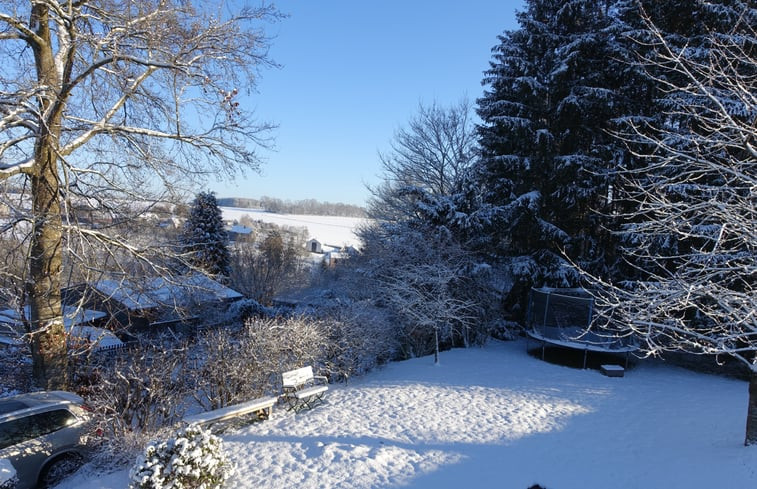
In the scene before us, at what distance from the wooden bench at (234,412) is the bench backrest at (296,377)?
26.0 inches

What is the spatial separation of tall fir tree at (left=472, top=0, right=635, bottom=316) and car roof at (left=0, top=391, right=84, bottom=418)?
1402 cm

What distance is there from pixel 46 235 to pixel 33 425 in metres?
3.39

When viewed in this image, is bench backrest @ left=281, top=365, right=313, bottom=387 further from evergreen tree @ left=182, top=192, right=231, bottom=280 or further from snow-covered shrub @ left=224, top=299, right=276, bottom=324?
evergreen tree @ left=182, top=192, right=231, bottom=280

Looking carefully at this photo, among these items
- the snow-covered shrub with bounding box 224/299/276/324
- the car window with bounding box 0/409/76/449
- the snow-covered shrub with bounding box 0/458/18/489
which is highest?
the snow-covered shrub with bounding box 0/458/18/489

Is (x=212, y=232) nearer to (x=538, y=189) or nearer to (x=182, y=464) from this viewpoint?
(x=538, y=189)

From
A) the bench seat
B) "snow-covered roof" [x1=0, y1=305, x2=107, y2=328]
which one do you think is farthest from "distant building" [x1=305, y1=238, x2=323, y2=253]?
the bench seat

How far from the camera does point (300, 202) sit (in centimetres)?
15425

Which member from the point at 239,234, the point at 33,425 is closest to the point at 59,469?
the point at 33,425

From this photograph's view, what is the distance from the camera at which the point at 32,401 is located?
700 centimetres

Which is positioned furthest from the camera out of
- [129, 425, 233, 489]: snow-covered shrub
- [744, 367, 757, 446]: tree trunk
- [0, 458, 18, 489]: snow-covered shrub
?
[744, 367, 757, 446]: tree trunk

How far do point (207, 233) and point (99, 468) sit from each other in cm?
2309

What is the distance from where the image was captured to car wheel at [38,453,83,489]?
662 centimetres

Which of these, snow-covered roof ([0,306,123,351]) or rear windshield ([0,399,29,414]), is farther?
snow-covered roof ([0,306,123,351])

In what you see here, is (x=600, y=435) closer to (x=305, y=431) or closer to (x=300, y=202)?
(x=305, y=431)
